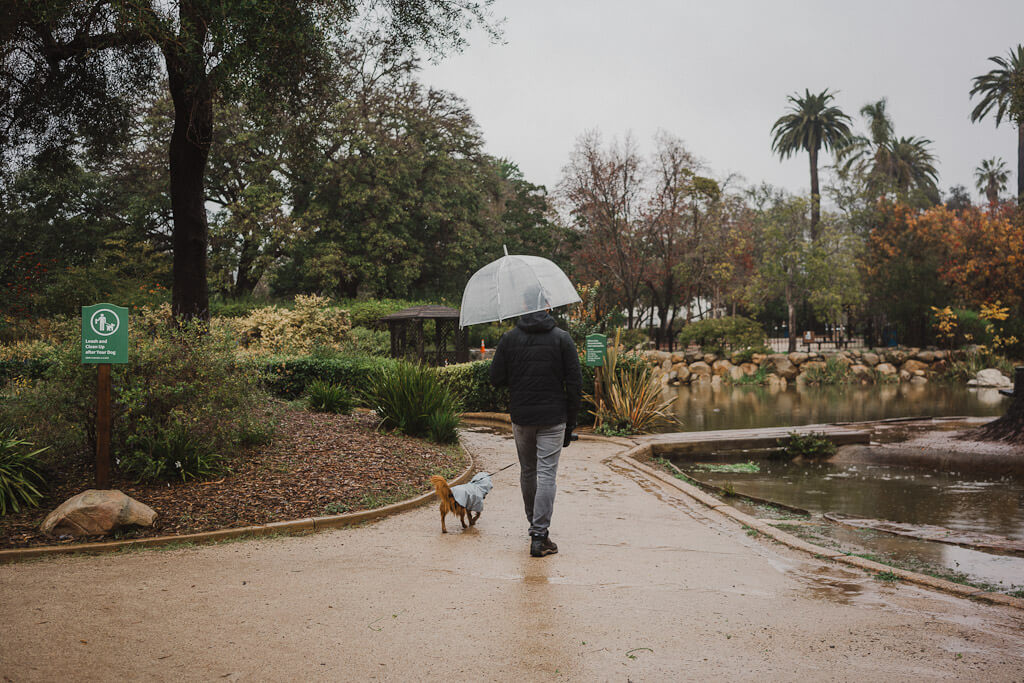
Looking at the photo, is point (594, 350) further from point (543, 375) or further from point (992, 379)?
point (992, 379)

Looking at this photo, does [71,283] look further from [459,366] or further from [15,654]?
[15,654]

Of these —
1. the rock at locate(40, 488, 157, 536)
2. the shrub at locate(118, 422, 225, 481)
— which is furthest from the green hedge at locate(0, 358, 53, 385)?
the rock at locate(40, 488, 157, 536)

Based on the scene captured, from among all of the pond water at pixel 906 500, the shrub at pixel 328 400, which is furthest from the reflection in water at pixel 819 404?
the shrub at pixel 328 400

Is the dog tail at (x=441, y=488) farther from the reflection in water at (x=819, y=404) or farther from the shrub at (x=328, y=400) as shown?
the reflection in water at (x=819, y=404)

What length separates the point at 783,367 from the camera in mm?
28578

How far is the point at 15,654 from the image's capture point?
3.65m

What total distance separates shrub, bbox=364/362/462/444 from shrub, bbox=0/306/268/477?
267 cm

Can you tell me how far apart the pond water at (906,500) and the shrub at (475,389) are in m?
4.67

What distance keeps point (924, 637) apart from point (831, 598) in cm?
72

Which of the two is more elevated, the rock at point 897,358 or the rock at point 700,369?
the rock at point 897,358

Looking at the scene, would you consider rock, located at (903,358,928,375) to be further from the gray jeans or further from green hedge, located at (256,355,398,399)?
the gray jeans

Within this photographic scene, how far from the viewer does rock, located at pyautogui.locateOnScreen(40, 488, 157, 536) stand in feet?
19.2

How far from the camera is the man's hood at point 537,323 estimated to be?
18.1 ft

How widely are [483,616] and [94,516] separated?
138 inches
